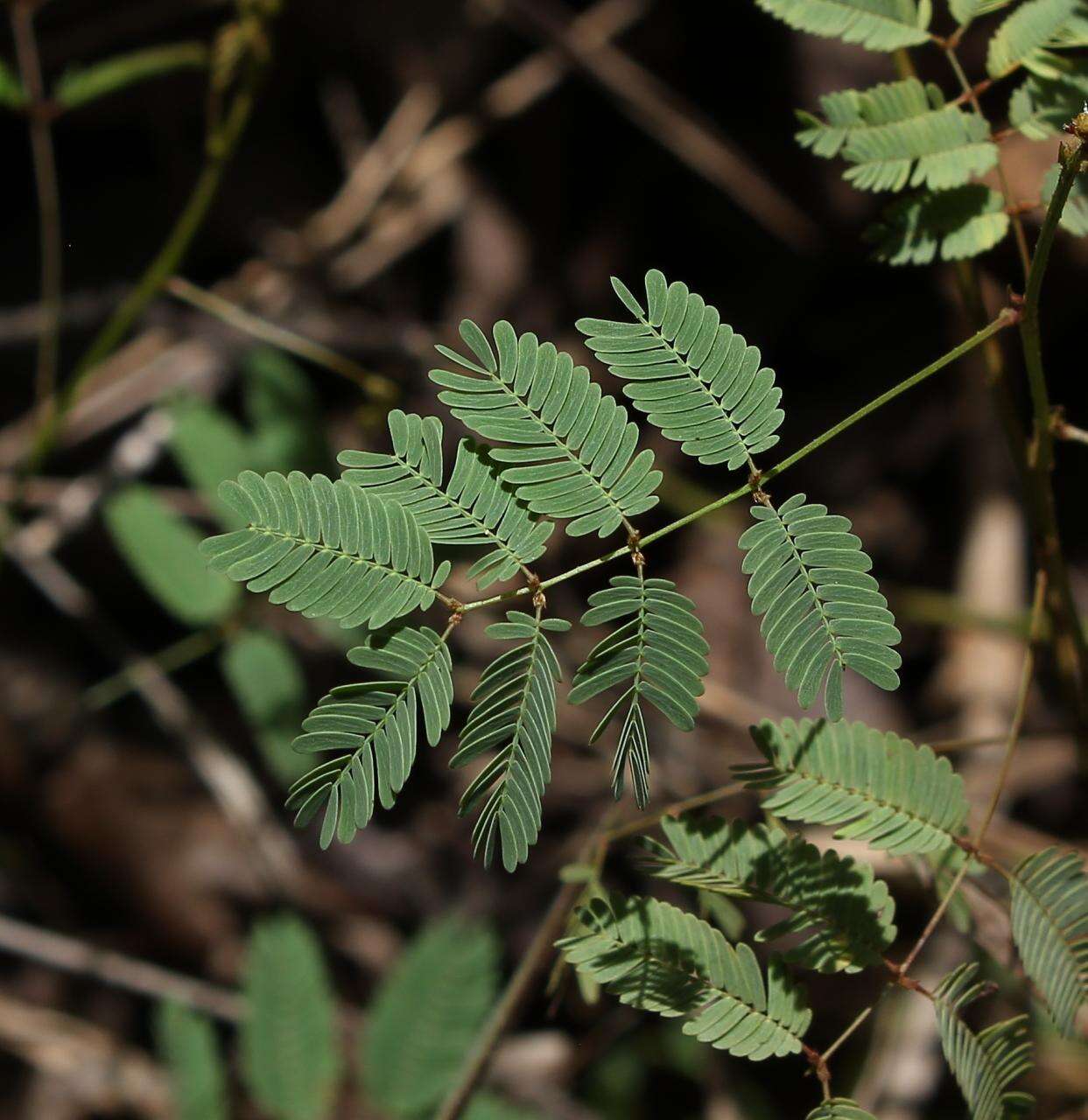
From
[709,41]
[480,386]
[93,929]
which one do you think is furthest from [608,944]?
[709,41]

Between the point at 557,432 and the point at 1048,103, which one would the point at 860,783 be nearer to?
the point at 557,432

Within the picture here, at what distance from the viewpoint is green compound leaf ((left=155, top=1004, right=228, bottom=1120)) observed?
2.19 m

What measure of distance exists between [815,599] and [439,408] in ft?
6.56

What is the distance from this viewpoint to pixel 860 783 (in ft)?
4.00

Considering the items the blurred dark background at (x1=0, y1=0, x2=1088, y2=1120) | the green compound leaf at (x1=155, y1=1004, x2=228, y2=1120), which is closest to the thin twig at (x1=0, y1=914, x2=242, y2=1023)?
the blurred dark background at (x1=0, y1=0, x2=1088, y2=1120)

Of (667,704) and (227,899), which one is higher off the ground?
(667,704)

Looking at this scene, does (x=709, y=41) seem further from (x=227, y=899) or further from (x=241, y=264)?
(x=227, y=899)

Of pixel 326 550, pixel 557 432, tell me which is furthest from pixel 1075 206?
pixel 326 550

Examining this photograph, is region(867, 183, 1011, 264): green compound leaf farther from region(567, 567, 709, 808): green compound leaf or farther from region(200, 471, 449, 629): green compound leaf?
region(200, 471, 449, 629): green compound leaf

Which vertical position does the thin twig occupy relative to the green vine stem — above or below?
below

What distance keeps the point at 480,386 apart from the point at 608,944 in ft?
1.92

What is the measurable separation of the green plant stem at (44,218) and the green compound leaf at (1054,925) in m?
1.95

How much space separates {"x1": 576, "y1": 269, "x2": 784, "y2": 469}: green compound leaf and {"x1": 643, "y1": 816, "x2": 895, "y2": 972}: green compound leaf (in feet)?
1.40

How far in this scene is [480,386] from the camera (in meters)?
1.07
